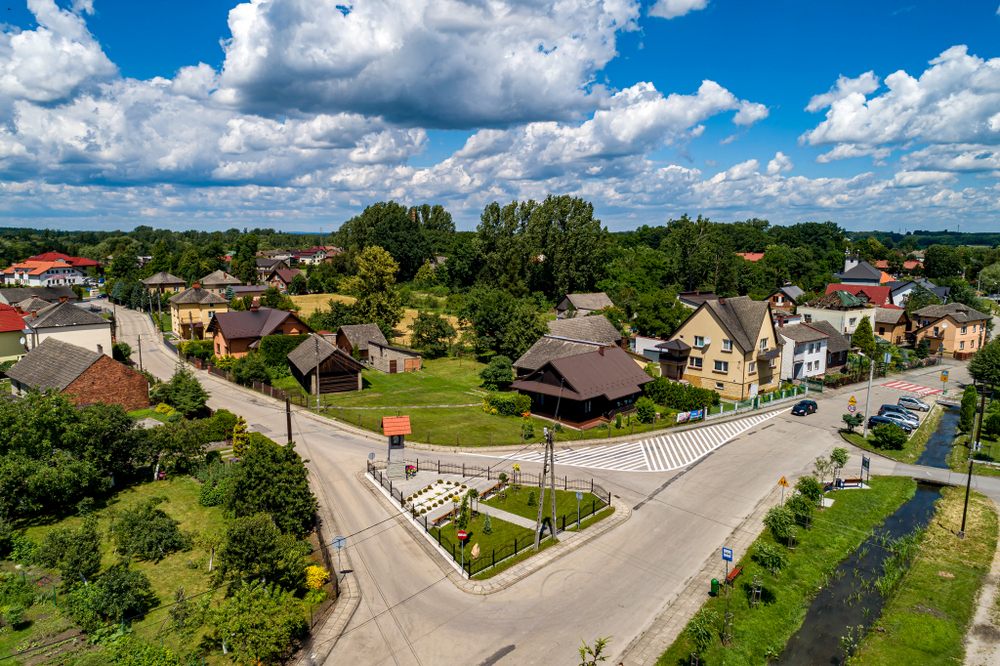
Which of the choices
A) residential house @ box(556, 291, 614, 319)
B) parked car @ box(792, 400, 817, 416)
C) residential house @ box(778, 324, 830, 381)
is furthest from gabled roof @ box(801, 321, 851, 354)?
residential house @ box(556, 291, 614, 319)

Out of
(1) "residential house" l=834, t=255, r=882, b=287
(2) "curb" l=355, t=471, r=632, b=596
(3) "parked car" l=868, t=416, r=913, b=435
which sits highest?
(1) "residential house" l=834, t=255, r=882, b=287

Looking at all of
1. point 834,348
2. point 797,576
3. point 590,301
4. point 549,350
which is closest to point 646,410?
point 549,350

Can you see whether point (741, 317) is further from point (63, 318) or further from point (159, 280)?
point (159, 280)

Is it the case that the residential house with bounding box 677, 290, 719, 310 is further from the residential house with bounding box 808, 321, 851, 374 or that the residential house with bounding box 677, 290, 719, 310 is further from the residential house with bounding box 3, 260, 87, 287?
the residential house with bounding box 3, 260, 87, 287

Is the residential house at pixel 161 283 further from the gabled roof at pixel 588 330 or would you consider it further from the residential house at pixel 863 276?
the residential house at pixel 863 276

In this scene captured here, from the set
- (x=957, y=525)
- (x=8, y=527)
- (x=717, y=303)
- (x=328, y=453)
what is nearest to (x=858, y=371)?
(x=717, y=303)

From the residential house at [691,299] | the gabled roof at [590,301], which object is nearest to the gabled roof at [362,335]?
the gabled roof at [590,301]

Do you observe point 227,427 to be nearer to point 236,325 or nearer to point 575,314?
point 236,325
